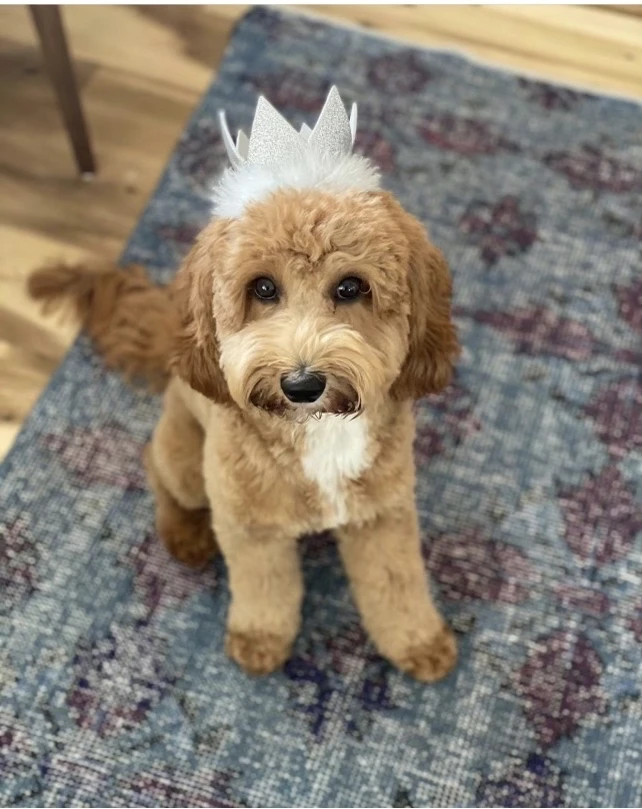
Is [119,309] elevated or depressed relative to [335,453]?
depressed

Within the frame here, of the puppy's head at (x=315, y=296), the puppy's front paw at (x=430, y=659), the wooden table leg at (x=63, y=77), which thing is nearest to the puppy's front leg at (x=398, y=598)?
the puppy's front paw at (x=430, y=659)

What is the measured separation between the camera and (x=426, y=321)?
1.05 m

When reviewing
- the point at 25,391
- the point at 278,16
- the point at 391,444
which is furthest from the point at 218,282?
the point at 278,16

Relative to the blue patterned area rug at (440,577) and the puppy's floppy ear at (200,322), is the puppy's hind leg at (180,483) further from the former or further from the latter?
the puppy's floppy ear at (200,322)

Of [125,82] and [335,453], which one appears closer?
[335,453]

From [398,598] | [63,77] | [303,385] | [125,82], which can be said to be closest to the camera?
[303,385]

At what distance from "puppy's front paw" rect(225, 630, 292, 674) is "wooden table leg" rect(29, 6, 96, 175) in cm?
98

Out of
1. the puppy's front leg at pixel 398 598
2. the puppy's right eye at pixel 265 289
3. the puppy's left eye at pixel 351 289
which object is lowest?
the puppy's front leg at pixel 398 598

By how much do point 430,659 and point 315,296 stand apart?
613 mm

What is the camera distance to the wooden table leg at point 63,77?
5.25ft

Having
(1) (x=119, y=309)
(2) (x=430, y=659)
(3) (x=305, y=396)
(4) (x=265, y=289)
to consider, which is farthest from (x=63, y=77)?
(2) (x=430, y=659)

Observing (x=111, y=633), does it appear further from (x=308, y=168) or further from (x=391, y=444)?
(x=308, y=168)

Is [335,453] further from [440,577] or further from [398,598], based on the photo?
[440,577]

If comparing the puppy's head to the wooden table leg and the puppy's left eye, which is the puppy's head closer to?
the puppy's left eye
